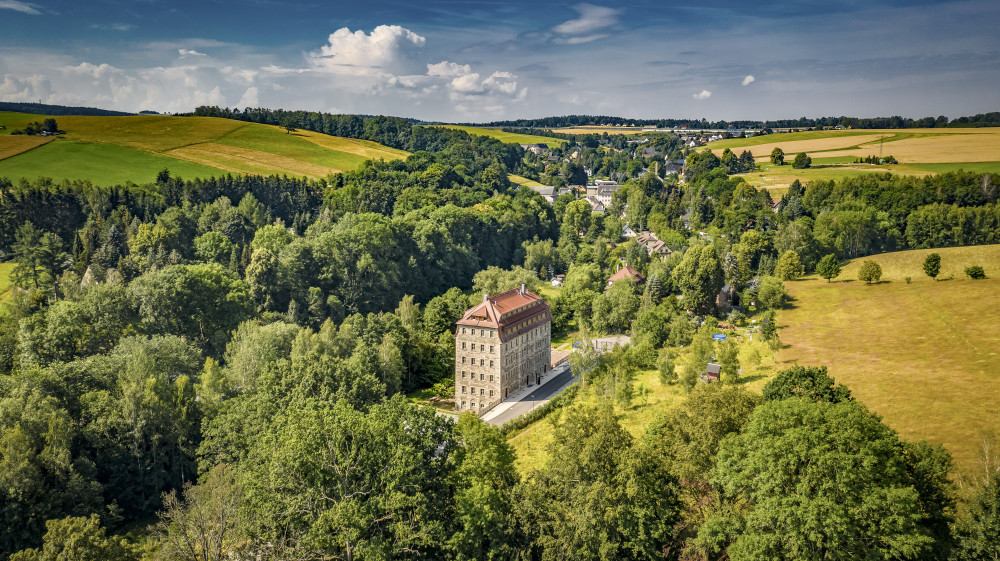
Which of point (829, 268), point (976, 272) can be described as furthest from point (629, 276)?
point (976, 272)

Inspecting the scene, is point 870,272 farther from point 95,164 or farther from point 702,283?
point 95,164

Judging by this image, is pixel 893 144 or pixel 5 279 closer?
pixel 5 279

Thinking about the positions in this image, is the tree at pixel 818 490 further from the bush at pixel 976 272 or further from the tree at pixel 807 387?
the bush at pixel 976 272

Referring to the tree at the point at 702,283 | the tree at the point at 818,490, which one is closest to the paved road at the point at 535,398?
the tree at the point at 702,283

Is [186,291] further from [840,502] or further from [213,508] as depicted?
[840,502]

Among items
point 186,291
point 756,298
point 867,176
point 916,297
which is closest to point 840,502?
point 916,297

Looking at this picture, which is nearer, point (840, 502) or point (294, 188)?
point (840, 502)
